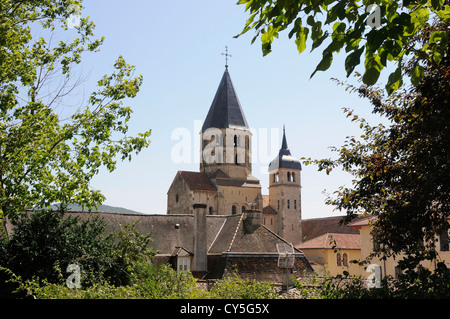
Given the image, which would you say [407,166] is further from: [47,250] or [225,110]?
[225,110]

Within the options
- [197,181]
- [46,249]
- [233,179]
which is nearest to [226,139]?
[233,179]

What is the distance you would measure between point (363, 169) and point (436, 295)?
539 centimetres

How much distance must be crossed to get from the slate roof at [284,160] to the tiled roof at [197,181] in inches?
411

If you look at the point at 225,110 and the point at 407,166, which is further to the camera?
the point at 225,110

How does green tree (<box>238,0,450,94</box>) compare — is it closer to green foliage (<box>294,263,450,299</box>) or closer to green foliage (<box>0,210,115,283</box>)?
green foliage (<box>294,263,450,299</box>)

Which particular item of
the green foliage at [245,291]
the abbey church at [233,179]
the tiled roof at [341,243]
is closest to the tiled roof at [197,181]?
the abbey church at [233,179]

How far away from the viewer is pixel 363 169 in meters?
10.2

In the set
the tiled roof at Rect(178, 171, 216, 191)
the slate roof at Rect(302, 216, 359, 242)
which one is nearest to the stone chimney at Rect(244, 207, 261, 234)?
the tiled roof at Rect(178, 171, 216, 191)

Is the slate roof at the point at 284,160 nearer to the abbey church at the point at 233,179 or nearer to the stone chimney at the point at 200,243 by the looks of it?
the abbey church at the point at 233,179

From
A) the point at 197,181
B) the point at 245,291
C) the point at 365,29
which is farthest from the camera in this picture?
the point at 197,181

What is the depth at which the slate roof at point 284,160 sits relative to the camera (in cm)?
6762

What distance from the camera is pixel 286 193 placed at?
66375 millimetres

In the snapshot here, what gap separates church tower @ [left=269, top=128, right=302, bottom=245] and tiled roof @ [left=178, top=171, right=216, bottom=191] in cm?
994

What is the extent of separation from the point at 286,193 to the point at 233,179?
806 centimetres
